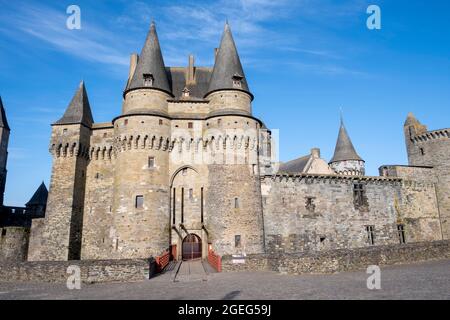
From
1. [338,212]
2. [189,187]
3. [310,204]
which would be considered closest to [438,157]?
[338,212]

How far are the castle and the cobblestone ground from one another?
7690mm

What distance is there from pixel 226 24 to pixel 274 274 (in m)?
20.5

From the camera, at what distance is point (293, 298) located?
9148mm

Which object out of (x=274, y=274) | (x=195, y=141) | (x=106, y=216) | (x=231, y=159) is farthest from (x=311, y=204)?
(x=106, y=216)

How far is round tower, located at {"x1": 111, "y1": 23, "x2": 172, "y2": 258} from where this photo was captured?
21203mm

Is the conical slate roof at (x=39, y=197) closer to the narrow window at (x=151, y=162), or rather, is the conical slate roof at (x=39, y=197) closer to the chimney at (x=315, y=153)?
the narrow window at (x=151, y=162)

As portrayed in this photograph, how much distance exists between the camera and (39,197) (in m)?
43.4

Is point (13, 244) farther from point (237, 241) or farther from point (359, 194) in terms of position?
point (359, 194)

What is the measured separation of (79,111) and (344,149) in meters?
29.8

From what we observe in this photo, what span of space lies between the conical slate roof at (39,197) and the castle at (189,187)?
20.2 m

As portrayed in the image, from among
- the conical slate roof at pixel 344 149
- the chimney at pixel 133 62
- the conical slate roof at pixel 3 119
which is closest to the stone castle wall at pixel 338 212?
the conical slate roof at pixel 344 149

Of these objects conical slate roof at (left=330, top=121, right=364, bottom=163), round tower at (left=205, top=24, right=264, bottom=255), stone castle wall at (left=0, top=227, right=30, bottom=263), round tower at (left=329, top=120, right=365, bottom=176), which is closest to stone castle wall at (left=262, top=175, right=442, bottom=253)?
round tower at (left=205, top=24, right=264, bottom=255)

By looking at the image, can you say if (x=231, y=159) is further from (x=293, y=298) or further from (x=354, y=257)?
(x=293, y=298)
